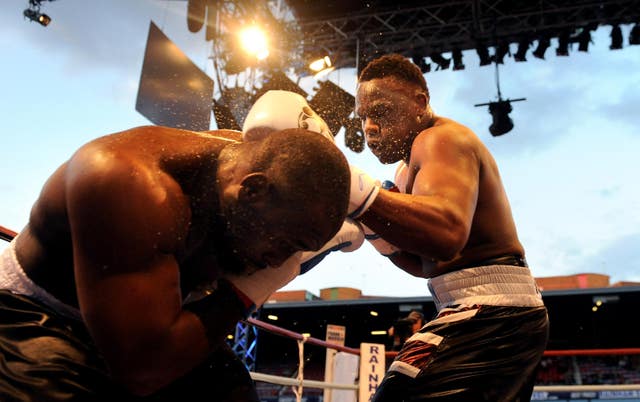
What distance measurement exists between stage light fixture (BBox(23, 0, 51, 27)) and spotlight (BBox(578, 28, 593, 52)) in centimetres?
753

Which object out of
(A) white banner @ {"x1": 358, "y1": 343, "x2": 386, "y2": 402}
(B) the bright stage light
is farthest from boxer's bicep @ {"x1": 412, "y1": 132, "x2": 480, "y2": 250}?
(B) the bright stage light

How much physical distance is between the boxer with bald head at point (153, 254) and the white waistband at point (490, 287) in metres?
0.57

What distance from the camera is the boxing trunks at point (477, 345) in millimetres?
1437

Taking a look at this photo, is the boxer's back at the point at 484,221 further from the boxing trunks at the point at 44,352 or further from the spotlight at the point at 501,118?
the spotlight at the point at 501,118

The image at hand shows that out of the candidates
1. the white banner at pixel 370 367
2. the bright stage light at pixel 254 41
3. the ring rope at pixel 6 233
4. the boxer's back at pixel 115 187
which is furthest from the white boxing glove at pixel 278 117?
the bright stage light at pixel 254 41

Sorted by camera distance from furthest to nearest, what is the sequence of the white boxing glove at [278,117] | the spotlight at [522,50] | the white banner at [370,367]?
1. the spotlight at [522,50]
2. the white banner at [370,367]
3. the white boxing glove at [278,117]

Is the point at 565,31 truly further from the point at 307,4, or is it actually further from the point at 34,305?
the point at 34,305

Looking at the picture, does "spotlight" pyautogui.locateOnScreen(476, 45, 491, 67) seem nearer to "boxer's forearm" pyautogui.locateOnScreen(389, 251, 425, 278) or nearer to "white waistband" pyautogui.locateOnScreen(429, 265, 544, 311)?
"boxer's forearm" pyautogui.locateOnScreen(389, 251, 425, 278)

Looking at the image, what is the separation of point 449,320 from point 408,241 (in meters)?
0.33

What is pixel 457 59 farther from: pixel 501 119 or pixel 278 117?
pixel 278 117

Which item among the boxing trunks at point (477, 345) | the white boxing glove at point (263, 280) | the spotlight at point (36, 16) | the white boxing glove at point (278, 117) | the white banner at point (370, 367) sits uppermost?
the spotlight at point (36, 16)

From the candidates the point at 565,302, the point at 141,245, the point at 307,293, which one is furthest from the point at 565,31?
the point at 307,293

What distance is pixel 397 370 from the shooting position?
150 centimetres

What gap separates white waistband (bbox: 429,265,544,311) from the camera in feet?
5.16
